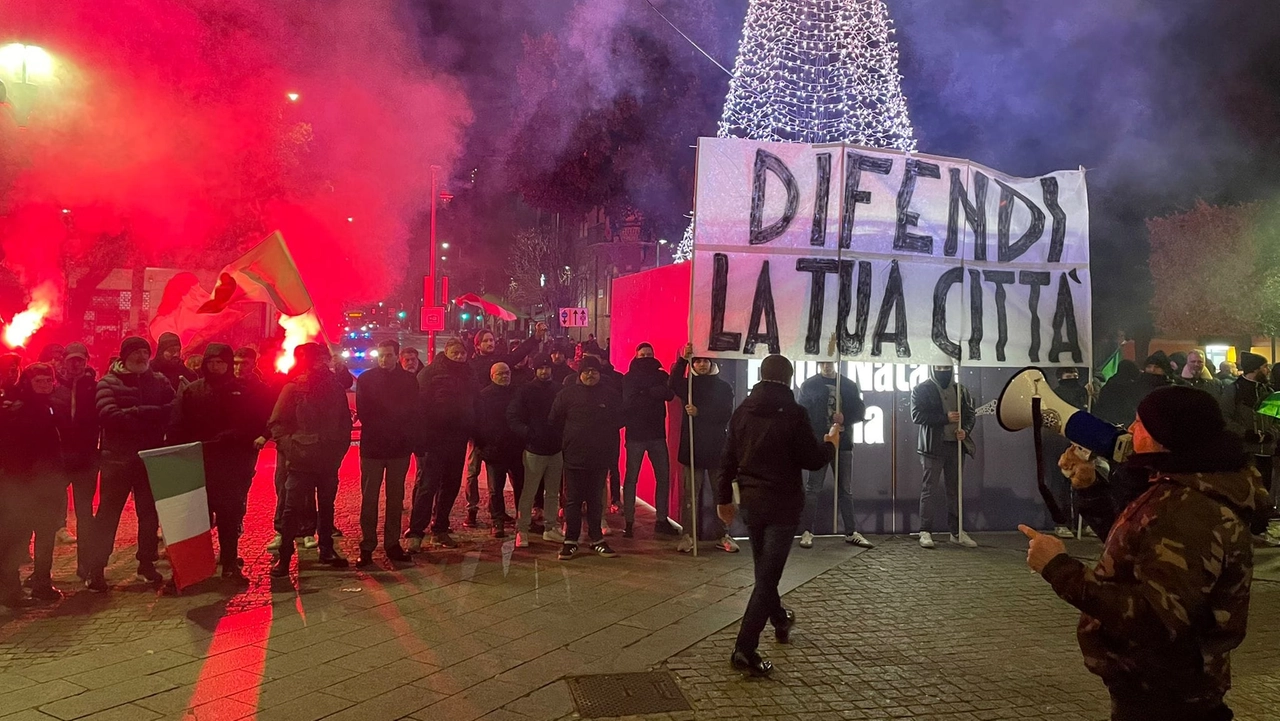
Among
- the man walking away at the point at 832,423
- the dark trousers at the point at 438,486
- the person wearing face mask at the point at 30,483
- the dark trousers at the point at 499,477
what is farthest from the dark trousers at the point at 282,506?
the man walking away at the point at 832,423

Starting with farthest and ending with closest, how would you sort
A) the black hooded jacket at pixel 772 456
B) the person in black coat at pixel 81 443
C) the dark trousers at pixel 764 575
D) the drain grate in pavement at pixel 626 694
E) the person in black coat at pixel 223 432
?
the person in black coat at pixel 223 432 → the person in black coat at pixel 81 443 → the black hooded jacket at pixel 772 456 → the dark trousers at pixel 764 575 → the drain grate in pavement at pixel 626 694

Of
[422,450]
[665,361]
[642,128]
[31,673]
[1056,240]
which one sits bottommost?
[31,673]

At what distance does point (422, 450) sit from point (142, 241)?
486 inches

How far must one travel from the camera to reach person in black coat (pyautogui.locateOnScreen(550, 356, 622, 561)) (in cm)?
798

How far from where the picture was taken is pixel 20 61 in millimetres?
9766

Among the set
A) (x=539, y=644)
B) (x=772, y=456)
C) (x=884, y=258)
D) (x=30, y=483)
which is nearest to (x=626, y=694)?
(x=539, y=644)

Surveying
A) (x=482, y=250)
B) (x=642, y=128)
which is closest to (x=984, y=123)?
(x=642, y=128)

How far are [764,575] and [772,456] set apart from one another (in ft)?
2.26

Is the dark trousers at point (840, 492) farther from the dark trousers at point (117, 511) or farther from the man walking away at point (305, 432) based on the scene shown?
the dark trousers at point (117, 511)

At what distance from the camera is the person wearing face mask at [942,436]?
28.1 ft

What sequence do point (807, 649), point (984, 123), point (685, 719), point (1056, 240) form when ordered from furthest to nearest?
point (984, 123), point (1056, 240), point (807, 649), point (685, 719)

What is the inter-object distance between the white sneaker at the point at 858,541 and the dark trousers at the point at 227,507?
215 inches

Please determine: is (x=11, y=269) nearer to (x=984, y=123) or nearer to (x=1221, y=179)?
(x=984, y=123)

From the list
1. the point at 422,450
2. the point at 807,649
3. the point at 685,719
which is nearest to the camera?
the point at 685,719
